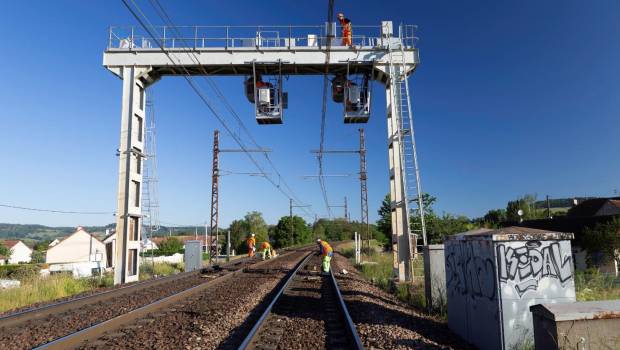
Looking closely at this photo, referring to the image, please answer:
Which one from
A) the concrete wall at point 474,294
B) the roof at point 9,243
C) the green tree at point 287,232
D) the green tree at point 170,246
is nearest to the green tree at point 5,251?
the roof at point 9,243

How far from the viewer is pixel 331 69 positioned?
18906 mm

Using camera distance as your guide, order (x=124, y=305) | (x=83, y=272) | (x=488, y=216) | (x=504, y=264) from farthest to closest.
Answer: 1. (x=488, y=216)
2. (x=83, y=272)
3. (x=124, y=305)
4. (x=504, y=264)

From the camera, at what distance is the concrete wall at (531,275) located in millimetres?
5992

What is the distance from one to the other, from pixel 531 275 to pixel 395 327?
8.53 ft

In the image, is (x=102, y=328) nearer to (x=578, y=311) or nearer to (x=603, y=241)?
(x=578, y=311)

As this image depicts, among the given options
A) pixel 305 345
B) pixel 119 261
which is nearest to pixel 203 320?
pixel 305 345

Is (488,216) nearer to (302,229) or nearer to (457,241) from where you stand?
(302,229)

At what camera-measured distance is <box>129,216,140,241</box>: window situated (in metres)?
17.7

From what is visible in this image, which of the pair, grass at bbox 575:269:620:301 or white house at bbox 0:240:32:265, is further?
white house at bbox 0:240:32:265

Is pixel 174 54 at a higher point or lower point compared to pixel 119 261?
higher

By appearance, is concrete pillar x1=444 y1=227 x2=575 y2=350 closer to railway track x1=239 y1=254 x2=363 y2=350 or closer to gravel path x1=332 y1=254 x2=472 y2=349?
gravel path x1=332 y1=254 x2=472 y2=349

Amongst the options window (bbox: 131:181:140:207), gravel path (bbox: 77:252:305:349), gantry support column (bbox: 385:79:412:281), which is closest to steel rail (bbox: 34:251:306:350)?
gravel path (bbox: 77:252:305:349)

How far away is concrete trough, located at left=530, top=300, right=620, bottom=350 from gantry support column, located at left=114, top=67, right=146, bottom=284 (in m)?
15.8

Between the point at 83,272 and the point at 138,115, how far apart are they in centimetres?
1082
